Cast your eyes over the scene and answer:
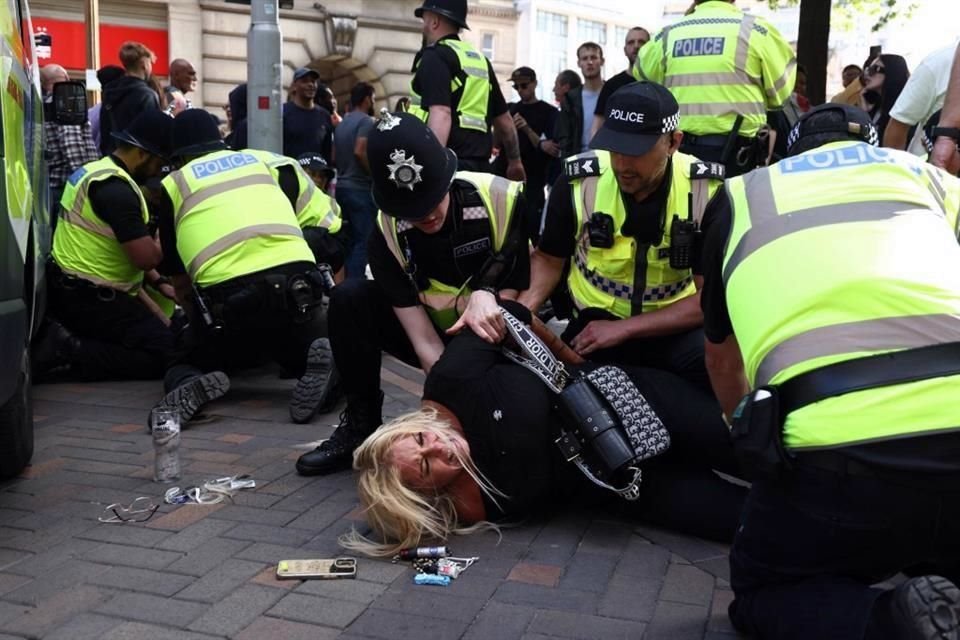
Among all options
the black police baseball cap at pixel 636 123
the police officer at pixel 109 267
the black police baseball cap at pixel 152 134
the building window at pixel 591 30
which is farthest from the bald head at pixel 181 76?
the building window at pixel 591 30

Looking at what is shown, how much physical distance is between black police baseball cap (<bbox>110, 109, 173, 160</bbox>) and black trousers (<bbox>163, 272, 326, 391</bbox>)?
981mm

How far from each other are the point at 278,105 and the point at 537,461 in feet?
15.0

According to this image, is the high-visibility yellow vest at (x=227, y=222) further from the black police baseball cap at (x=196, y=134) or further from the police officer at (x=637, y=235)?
the police officer at (x=637, y=235)

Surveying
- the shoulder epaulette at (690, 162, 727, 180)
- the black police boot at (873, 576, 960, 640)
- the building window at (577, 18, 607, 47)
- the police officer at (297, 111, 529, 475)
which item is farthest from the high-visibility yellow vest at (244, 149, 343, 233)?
the building window at (577, 18, 607, 47)

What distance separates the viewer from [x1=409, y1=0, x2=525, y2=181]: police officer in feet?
19.0

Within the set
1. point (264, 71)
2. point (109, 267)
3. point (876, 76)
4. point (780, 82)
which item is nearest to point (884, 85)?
point (876, 76)

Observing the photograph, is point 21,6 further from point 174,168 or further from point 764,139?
point 764,139

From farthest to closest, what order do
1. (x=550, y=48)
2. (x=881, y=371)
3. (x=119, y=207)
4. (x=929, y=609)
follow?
(x=550, y=48) < (x=119, y=207) < (x=881, y=371) < (x=929, y=609)

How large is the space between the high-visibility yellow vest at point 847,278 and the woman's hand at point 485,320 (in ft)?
3.55

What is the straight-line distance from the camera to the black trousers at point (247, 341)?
509 centimetres

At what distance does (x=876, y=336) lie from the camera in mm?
2230

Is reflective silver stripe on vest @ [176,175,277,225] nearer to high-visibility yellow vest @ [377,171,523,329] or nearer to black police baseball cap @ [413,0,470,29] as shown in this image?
high-visibility yellow vest @ [377,171,523,329]

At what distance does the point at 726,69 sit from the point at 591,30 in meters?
41.7

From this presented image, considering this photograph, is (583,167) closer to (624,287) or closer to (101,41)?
(624,287)
